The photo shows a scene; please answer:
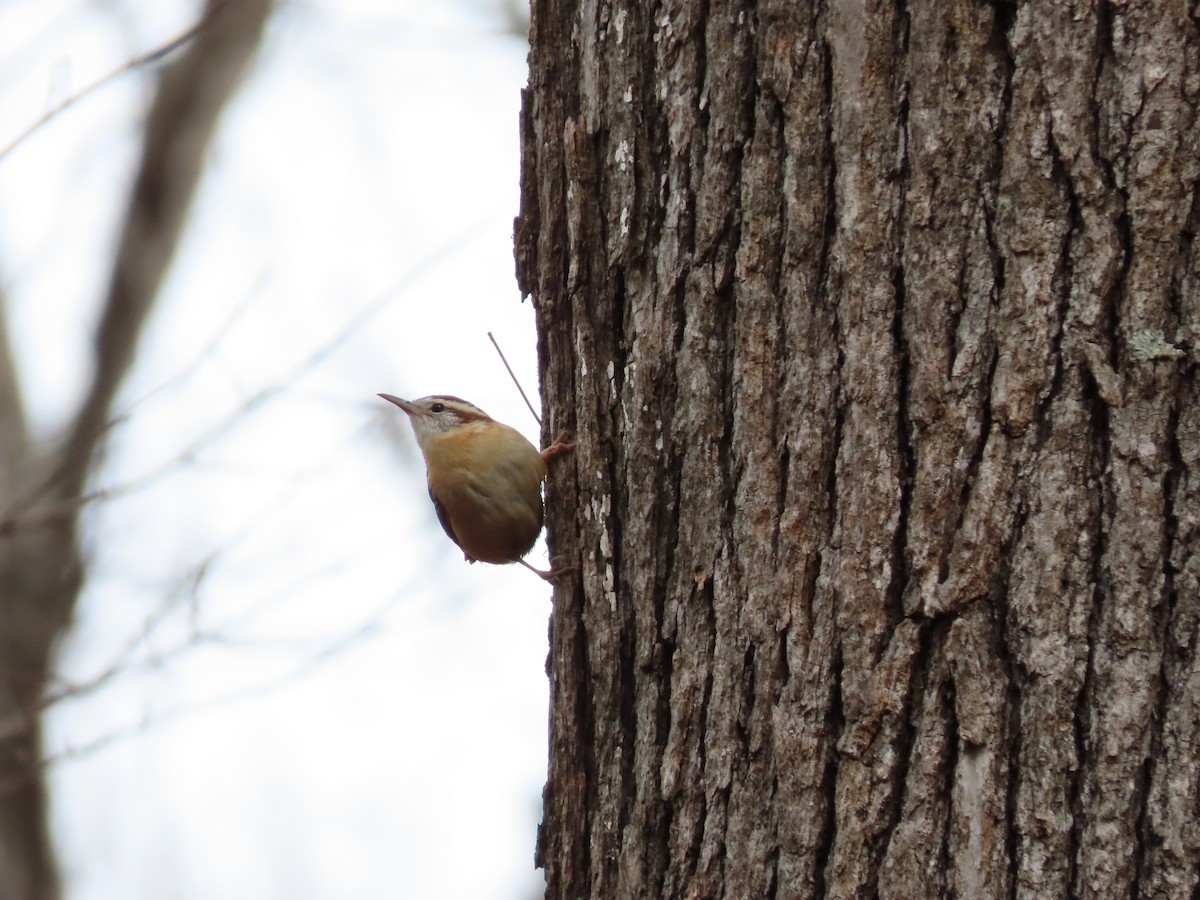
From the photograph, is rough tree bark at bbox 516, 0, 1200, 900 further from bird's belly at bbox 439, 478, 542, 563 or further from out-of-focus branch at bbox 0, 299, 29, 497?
out-of-focus branch at bbox 0, 299, 29, 497

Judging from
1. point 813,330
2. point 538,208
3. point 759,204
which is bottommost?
point 813,330

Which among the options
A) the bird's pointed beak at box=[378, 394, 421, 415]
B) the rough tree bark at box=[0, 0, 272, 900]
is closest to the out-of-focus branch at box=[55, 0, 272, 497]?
the rough tree bark at box=[0, 0, 272, 900]

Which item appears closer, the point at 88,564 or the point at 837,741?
the point at 837,741

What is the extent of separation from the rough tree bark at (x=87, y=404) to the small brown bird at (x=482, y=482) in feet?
12.2

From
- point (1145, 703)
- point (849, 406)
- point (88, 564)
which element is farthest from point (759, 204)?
point (88, 564)

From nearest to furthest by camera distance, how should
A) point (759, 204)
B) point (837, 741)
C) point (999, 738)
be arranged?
1. point (999, 738)
2. point (837, 741)
3. point (759, 204)

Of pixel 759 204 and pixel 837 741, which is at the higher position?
pixel 759 204

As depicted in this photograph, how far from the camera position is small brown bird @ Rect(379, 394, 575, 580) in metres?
3.56

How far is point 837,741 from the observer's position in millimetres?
1933

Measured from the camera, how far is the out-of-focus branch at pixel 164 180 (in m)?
7.92

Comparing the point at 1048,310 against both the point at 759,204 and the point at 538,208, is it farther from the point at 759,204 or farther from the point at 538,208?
the point at 538,208

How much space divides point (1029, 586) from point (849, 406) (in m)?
0.39

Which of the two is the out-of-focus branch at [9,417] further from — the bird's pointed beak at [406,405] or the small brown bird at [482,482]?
the small brown bird at [482,482]

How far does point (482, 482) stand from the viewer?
12.2 ft
